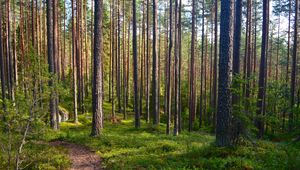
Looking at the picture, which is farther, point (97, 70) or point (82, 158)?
point (97, 70)

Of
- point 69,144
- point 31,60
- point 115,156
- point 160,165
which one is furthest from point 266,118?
point 69,144

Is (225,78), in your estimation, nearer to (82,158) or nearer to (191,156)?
(191,156)

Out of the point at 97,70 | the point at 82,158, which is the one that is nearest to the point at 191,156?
the point at 82,158

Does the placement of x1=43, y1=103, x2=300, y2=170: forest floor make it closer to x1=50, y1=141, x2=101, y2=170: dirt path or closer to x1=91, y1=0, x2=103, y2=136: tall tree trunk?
x1=50, y1=141, x2=101, y2=170: dirt path

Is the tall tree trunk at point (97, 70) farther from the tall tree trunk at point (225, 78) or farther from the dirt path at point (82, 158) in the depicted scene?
the tall tree trunk at point (225, 78)

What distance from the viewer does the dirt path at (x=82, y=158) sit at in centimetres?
979

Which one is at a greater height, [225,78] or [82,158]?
[225,78]

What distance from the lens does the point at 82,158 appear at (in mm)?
10914

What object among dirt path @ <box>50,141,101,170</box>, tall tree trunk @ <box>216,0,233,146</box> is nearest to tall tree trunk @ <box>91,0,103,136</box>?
dirt path @ <box>50,141,101,170</box>

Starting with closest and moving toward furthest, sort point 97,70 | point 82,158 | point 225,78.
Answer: point 225,78 < point 82,158 < point 97,70

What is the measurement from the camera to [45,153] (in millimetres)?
10766

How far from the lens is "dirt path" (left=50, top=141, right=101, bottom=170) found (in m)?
9.79

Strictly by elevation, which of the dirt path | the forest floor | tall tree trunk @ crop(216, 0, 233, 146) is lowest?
the dirt path

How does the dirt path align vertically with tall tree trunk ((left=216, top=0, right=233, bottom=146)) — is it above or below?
below
